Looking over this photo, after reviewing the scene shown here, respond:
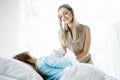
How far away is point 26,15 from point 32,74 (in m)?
1.73

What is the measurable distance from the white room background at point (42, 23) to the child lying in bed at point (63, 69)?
3.81ft

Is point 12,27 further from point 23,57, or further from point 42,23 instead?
point 23,57

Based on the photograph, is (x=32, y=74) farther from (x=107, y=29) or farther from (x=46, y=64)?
(x=107, y=29)

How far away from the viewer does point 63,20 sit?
226 centimetres

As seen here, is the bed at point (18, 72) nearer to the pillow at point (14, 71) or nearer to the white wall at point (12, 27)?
the pillow at point (14, 71)

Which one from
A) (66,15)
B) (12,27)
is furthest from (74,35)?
(12,27)

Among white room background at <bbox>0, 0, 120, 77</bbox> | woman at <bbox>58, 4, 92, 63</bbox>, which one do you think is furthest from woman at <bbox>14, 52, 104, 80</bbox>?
white room background at <bbox>0, 0, 120, 77</bbox>

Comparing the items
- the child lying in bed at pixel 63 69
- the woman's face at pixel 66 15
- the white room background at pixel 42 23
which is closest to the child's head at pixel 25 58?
the child lying in bed at pixel 63 69

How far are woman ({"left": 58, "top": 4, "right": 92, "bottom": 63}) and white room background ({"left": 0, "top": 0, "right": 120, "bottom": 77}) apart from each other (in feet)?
1.50

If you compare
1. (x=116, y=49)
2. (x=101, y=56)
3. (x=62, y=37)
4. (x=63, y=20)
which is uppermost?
(x=63, y=20)

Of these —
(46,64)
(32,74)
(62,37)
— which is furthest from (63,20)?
(32,74)

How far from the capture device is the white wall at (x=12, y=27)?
2.69m

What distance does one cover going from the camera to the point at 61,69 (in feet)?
4.34

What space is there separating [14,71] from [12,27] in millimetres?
1695
